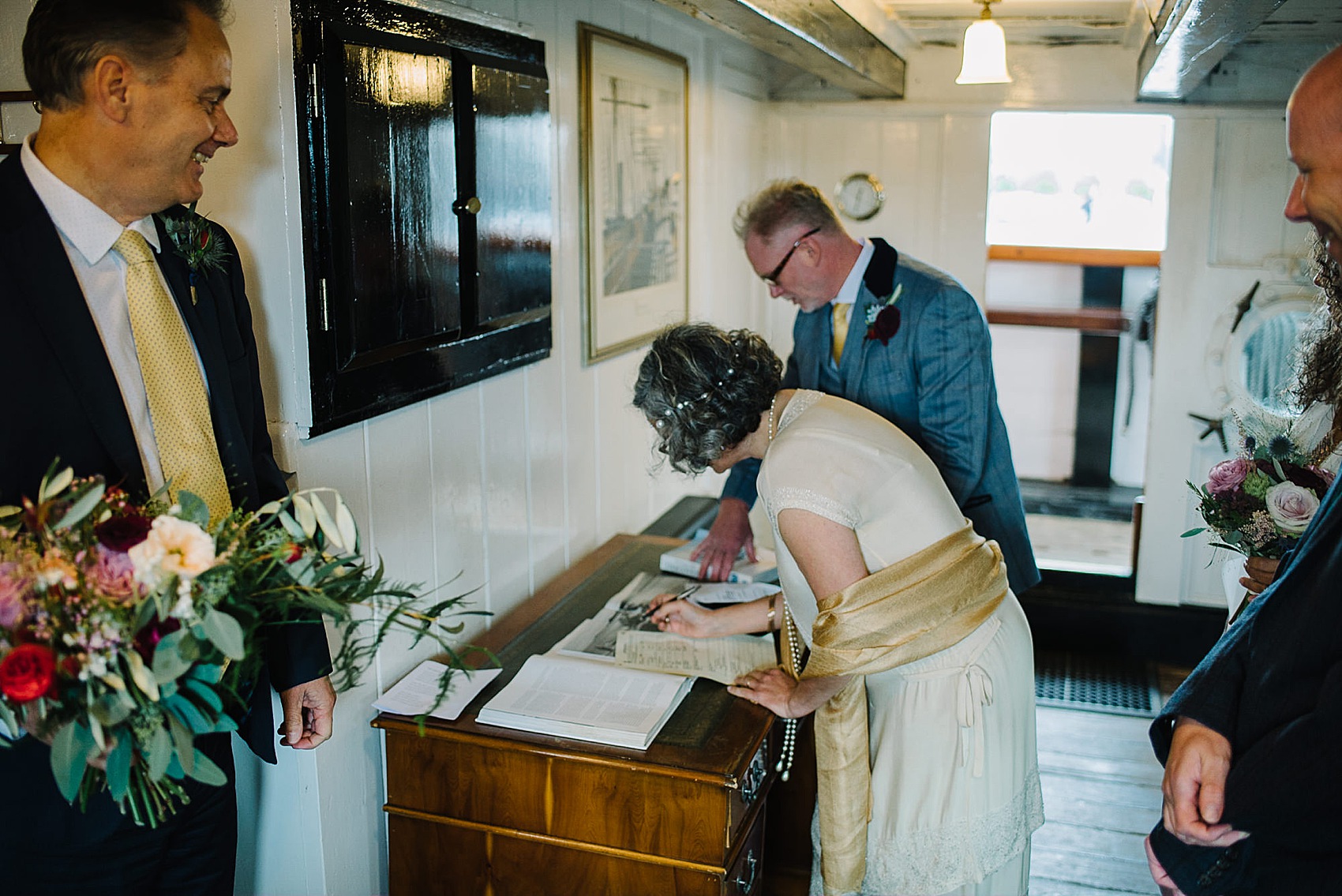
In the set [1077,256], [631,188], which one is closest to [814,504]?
[631,188]

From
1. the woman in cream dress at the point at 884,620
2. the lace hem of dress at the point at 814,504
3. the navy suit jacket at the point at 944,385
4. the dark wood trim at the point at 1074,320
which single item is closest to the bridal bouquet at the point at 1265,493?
the woman in cream dress at the point at 884,620

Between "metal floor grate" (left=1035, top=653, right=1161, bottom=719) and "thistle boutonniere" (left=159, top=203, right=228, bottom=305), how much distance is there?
3607mm

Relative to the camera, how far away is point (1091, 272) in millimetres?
6652

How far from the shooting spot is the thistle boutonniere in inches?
66.7

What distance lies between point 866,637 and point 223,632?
1.18 meters

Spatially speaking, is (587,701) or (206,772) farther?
(587,701)

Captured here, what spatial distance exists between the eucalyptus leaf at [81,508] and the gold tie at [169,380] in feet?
1.19

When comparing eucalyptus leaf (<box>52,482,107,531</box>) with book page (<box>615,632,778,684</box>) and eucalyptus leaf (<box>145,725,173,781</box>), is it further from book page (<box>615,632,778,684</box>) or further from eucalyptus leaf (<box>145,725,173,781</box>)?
book page (<box>615,632,778,684</box>)

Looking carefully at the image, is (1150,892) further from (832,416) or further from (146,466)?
(146,466)

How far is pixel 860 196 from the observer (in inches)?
193

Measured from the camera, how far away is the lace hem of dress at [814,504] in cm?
201

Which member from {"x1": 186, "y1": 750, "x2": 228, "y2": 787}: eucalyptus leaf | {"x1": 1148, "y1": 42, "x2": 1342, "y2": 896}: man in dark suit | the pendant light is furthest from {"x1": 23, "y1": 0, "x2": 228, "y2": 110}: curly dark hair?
the pendant light

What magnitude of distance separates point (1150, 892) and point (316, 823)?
2303 millimetres

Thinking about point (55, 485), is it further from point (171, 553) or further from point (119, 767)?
point (119, 767)
